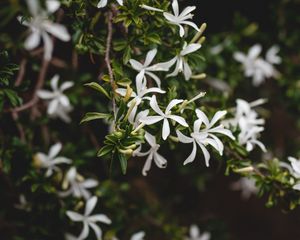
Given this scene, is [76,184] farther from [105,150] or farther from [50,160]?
[105,150]

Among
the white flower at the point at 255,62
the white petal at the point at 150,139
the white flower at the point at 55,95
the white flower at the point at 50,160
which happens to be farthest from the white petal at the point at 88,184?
the white flower at the point at 255,62

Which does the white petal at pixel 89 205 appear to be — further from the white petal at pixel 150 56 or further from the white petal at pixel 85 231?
the white petal at pixel 150 56

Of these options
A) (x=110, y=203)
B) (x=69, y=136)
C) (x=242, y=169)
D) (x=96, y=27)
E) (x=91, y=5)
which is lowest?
(x=110, y=203)

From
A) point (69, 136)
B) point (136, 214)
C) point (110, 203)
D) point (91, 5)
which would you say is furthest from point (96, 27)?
point (136, 214)

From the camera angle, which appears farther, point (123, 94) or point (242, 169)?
point (242, 169)

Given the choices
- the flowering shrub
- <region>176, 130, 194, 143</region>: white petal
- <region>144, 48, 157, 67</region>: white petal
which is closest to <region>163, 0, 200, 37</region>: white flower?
the flowering shrub

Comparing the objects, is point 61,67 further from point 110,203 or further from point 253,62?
point 253,62
